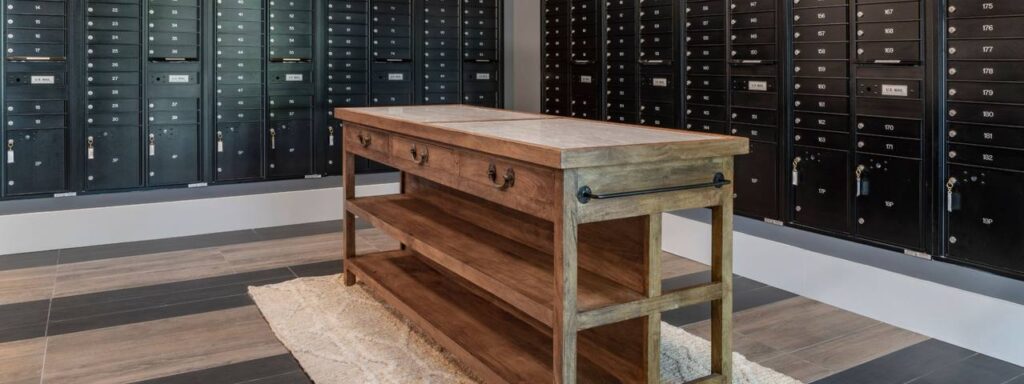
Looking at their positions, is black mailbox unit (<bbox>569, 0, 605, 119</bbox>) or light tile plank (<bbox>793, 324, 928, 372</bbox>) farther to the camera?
black mailbox unit (<bbox>569, 0, 605, 119</bbox>)

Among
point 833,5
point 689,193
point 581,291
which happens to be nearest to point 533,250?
point 581,291

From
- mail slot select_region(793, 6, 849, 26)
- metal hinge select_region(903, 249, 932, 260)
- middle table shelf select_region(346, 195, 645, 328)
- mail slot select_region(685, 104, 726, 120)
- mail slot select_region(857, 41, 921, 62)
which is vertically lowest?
metal hinge select_region(903, 249, 932, 260)

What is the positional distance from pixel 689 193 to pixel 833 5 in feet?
5.13

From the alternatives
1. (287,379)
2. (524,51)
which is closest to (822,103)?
(287,379)

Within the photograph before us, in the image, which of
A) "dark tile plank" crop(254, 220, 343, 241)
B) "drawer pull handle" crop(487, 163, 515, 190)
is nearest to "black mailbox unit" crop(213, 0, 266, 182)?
"dark tile plank" crop(254, 220, 343, 241)

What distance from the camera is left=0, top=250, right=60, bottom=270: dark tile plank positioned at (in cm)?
365

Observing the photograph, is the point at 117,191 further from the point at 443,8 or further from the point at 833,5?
the point at 833,5

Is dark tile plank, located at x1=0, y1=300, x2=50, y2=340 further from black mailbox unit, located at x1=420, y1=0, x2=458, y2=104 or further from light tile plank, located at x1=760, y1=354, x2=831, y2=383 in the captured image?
black mailbox unit, located at x1=420, y1=0, x2=458, y2=104

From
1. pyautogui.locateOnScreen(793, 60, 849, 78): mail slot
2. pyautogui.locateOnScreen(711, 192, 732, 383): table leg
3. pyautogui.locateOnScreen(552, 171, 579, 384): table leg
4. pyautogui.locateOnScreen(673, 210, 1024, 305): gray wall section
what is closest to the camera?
pyautogui.locateOnScreen(552, 171, 579, 384): table leg

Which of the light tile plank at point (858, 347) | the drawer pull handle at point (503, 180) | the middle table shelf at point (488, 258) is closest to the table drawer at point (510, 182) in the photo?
the drawer pull handle at point (503, 180)

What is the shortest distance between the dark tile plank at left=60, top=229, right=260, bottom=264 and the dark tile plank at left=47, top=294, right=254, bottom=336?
1004 mm

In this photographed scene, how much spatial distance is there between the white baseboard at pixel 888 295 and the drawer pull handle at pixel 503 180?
65.2 inches

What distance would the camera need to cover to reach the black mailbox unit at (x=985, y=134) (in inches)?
Result: 96.8

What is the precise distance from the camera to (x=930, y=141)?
2.75m
